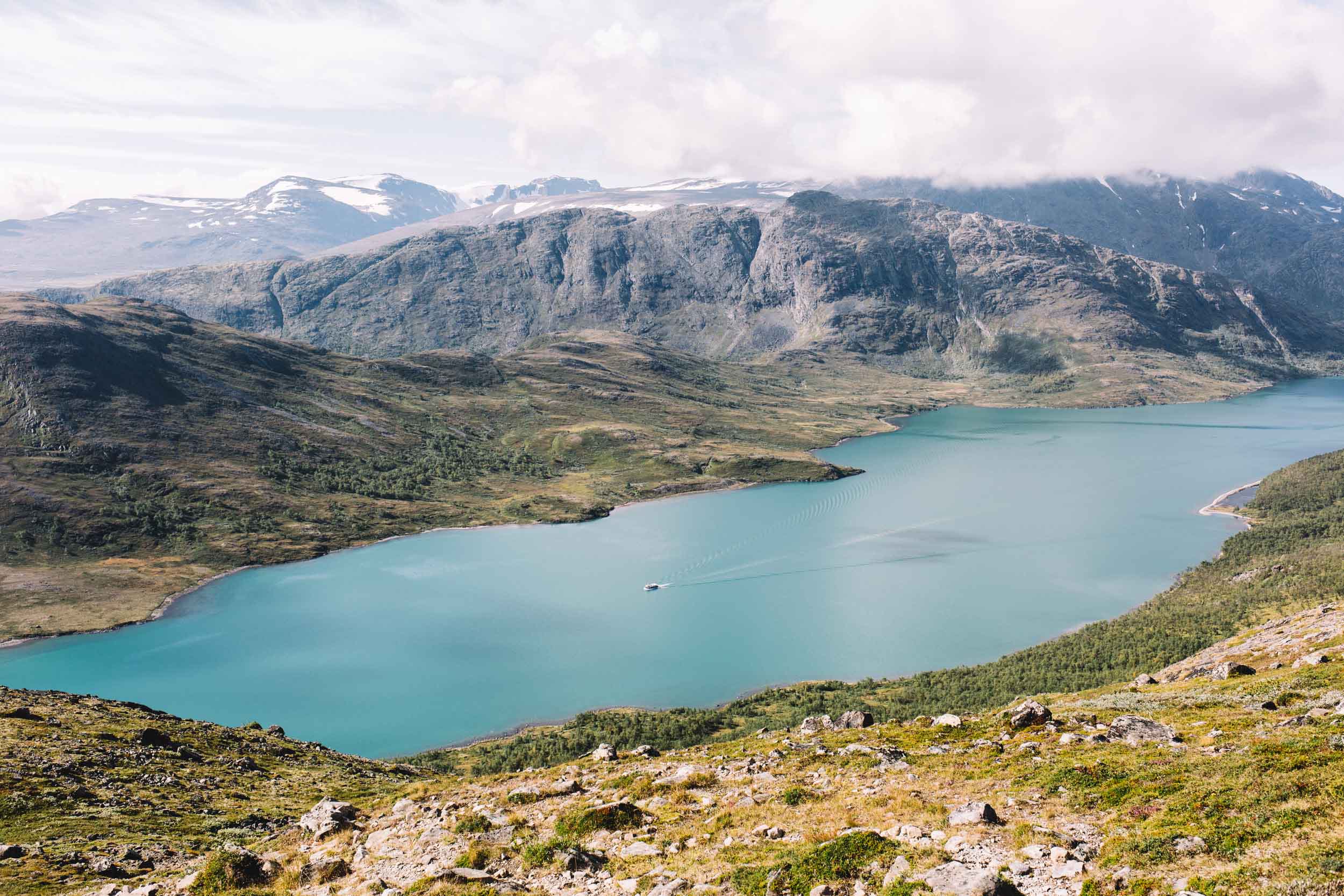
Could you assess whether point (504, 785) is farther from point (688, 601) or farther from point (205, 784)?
point (688, 601)

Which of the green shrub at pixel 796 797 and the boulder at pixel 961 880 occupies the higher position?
the boulder at pixel 961 880

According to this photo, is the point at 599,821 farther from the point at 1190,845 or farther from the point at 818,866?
the point at 1190,845

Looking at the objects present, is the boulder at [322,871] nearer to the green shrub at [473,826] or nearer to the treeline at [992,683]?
the green shrub at [473,826]

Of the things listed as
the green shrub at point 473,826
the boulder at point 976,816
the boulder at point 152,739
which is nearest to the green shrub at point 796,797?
the boulder at point 976,816

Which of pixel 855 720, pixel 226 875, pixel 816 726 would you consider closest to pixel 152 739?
pixel 226 875

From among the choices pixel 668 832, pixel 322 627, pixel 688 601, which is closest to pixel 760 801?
pixel 668 832

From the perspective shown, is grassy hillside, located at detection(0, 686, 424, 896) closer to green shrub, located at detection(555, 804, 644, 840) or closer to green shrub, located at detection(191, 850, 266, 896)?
green shrub, located at detection(191, 850, 266, 896)
